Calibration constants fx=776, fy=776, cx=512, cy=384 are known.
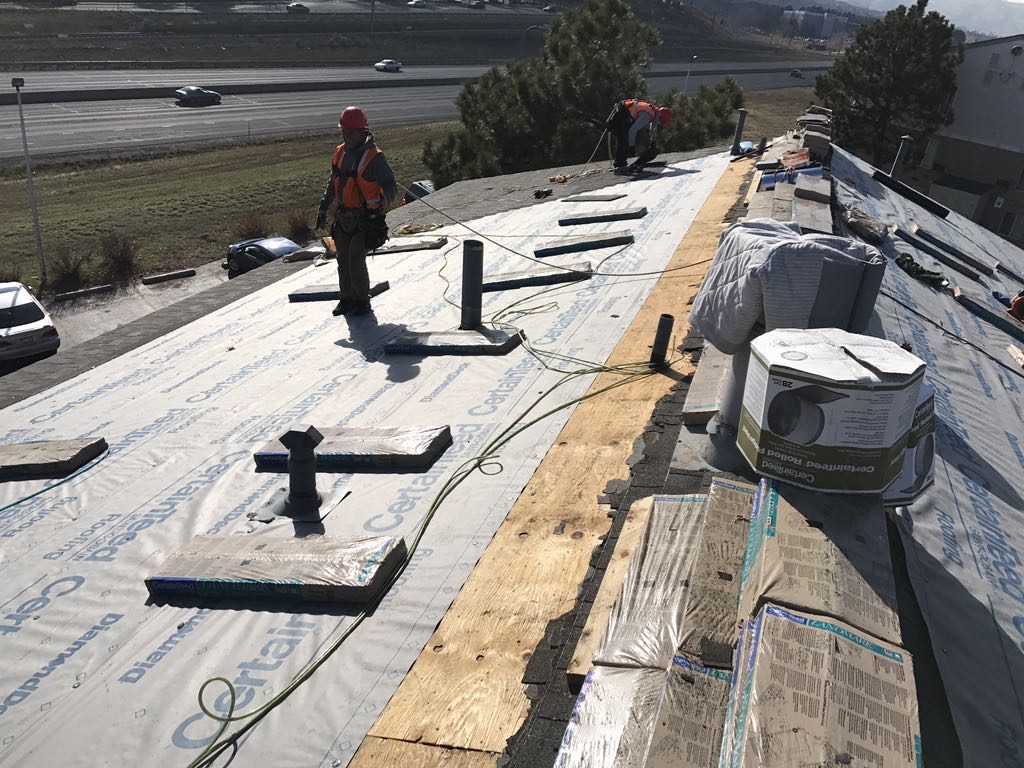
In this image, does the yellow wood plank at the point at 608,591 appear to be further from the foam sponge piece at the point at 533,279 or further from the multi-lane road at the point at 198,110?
the multi-lane road at the point at 198,110

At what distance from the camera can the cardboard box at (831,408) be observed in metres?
2.62

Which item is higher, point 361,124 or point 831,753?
point 361,124

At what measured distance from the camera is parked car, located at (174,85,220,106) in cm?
4009

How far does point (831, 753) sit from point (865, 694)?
0.84 ft

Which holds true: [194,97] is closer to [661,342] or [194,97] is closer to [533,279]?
[533,279]

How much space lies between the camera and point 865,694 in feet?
6.54

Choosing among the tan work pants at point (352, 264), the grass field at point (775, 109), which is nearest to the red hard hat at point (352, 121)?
the tan work pants at point (352, 264)

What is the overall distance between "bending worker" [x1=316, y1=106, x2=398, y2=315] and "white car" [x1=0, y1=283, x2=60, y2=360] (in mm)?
10627

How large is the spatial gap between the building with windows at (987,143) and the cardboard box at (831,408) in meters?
31.8

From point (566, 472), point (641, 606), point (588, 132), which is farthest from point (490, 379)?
point (588, 132)

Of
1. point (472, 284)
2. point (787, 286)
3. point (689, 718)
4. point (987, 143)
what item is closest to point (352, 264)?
point (472, 284)

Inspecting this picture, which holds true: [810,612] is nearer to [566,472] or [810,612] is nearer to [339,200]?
[566,472]

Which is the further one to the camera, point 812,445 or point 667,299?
point 667,299

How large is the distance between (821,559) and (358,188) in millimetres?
5474
